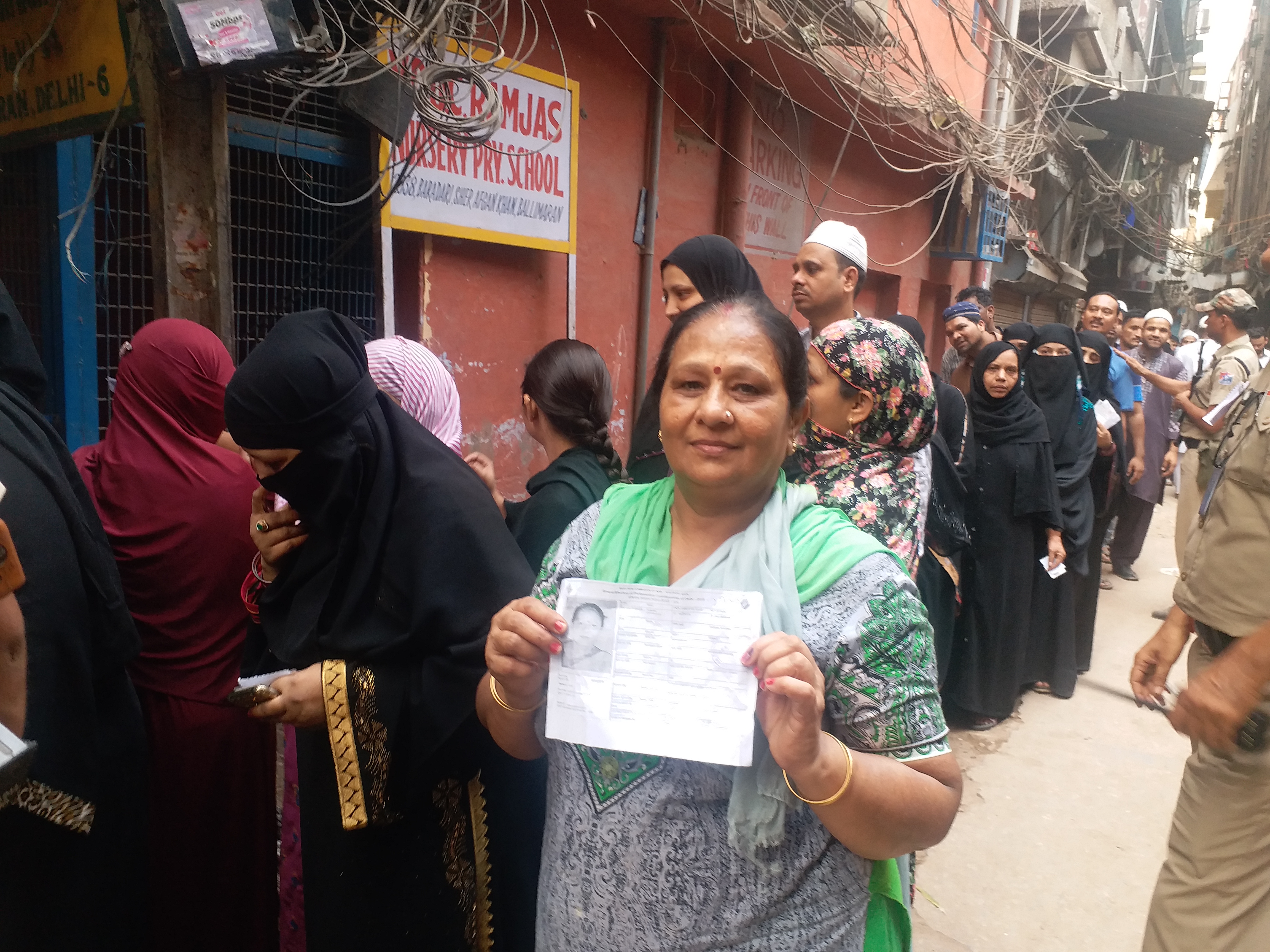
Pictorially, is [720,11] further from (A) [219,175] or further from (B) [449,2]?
(A) [219,175]

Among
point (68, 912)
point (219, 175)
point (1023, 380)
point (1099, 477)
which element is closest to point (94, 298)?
point (219, 175)

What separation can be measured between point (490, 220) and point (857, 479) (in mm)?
2772

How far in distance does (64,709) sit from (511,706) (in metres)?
1.10

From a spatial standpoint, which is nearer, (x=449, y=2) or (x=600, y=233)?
(x=449, y=2)

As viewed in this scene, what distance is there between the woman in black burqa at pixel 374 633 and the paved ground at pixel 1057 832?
6.25 ft

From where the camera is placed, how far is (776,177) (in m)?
6.78

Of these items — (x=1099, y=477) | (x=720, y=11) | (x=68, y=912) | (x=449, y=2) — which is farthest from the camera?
(x=1099, y=477)

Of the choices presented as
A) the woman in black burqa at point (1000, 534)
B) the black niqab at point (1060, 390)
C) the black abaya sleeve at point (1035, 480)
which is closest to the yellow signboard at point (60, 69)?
the woman in black burqa at point (1000, 534)

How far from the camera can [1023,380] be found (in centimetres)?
539

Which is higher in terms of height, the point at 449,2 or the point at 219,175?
the point at 449,2

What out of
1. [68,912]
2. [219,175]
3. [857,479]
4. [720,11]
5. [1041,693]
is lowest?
[1041,693]

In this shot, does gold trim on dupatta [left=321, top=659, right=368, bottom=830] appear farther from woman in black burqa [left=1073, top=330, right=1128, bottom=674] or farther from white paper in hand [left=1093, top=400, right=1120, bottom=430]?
white paper in hand [left=1093, top=400, right=1120, bottom=430]

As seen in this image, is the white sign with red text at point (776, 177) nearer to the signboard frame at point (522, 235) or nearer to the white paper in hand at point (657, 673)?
the signboard frame at point (522, 235)

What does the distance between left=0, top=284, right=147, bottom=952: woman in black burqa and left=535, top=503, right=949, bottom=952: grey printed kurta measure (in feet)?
3.85
